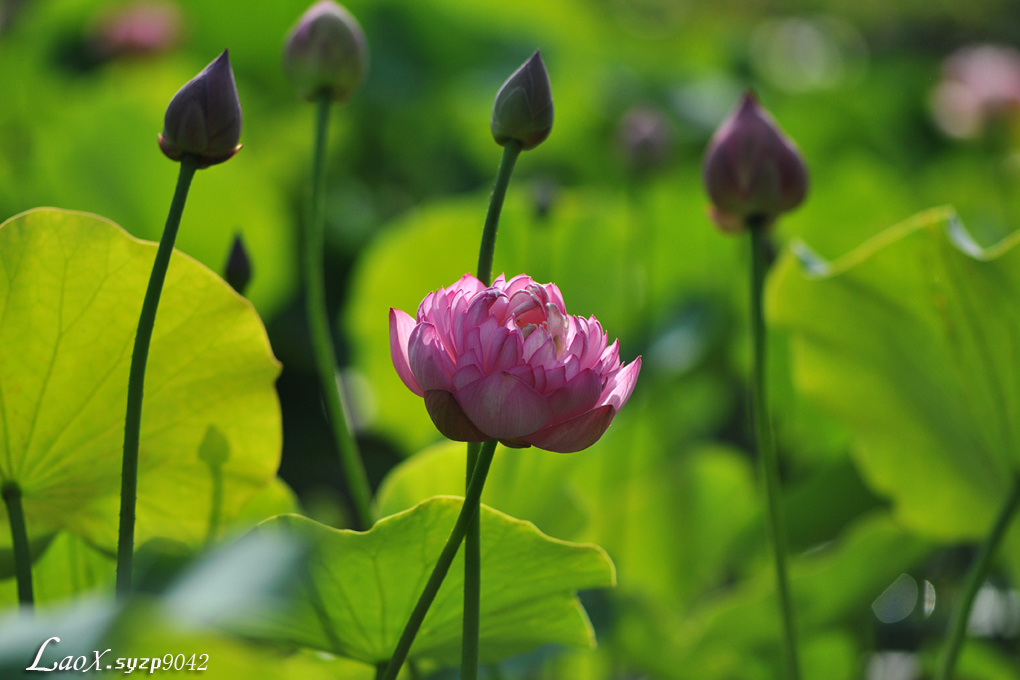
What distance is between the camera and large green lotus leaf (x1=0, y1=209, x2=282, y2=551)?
23 cm

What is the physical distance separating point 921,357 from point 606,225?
10.6 inches

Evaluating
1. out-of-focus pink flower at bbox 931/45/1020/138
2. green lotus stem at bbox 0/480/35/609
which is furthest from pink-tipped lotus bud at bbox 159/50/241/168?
out-of-focus pink flower at bbox 931/45/1020/138

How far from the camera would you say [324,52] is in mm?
292

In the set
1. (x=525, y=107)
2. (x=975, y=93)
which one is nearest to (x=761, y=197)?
(x=525, y=107)

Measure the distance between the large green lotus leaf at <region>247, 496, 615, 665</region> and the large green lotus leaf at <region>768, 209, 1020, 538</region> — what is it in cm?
17

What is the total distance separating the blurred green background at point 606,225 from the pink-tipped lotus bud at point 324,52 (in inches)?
6.2

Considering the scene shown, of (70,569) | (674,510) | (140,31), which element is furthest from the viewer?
(140,31)

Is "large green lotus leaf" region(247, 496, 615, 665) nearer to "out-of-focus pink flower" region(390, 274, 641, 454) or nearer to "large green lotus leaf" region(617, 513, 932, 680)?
"out-of-focus pink flower" region(390, 274, 641, 454)

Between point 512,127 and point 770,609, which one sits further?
point 770,609

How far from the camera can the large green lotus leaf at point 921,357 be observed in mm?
323

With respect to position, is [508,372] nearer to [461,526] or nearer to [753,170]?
[461,526]

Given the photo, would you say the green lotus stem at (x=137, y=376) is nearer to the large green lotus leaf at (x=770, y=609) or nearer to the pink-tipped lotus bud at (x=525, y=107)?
the pink-tipped lotus bud at (x=525, y=107)

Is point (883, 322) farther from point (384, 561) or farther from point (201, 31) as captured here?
point (201, 31)

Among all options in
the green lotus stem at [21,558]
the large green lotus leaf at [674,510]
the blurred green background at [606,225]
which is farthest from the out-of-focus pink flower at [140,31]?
the green lotus stem at [21,558]
